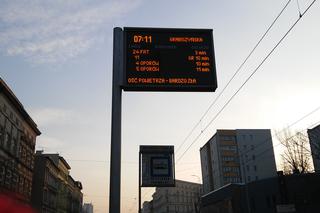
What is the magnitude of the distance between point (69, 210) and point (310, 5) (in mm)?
102691

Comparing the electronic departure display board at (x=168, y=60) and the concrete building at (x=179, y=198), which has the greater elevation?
the concrete building at (x=179, y=198)

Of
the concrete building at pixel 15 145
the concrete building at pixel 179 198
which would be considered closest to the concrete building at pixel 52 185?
the concrete building at pixel 15 145

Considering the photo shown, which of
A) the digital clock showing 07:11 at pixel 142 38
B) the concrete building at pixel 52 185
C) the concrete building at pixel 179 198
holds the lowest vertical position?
the digital clock showing 07:11 at pixel 142 38

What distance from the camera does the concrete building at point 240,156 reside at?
387 ft

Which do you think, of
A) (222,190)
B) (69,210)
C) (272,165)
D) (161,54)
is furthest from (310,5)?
(272,165)

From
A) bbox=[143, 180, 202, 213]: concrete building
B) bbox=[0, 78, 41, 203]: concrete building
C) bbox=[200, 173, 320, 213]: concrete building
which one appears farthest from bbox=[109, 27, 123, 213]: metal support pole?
bbox=[143, 180, 202, 213]: concrete building

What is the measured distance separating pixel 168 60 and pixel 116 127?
2680 mm

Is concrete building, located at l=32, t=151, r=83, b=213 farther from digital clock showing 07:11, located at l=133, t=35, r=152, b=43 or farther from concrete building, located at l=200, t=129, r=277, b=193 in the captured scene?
digital clock showing 07:11, located at l=133, t=35, r=152, b=43

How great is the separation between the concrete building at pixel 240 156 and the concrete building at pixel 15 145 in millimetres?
70989

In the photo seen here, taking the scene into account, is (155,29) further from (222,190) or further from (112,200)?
(222,190)

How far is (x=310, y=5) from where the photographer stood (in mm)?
10336

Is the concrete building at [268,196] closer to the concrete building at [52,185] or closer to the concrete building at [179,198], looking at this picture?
the concrete building at [52,185]

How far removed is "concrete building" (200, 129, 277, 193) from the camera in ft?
387

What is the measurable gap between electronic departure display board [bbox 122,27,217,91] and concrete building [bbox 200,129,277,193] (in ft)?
351
